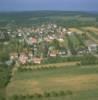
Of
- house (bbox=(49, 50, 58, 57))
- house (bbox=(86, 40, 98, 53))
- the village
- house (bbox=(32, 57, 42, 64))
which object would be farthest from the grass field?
house (bbox=(86, 40, 98, 53))

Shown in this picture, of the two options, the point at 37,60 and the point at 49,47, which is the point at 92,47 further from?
the point at 37,60

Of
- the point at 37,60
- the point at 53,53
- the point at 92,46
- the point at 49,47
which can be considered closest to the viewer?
the point at 37,60

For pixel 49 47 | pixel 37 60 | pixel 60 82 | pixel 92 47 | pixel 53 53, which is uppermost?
pixel 60 82

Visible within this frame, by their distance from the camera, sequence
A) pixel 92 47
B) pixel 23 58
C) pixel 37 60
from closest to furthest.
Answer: pixel 37 60 < pixel 23 58 < pixel 92 47

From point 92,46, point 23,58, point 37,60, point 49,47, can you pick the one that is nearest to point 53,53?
point 37,60

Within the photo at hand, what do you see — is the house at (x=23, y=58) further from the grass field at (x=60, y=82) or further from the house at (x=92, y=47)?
the house at (x=92, y=47)

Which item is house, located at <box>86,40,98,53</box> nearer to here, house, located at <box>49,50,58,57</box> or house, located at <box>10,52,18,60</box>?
house, located at <box>49,50,58,57</box>

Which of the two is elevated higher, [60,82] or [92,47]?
[60,82]

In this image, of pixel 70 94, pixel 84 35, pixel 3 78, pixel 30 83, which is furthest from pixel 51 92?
pixel 84 35

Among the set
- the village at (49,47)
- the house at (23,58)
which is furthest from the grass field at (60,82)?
the village at (49,47)
